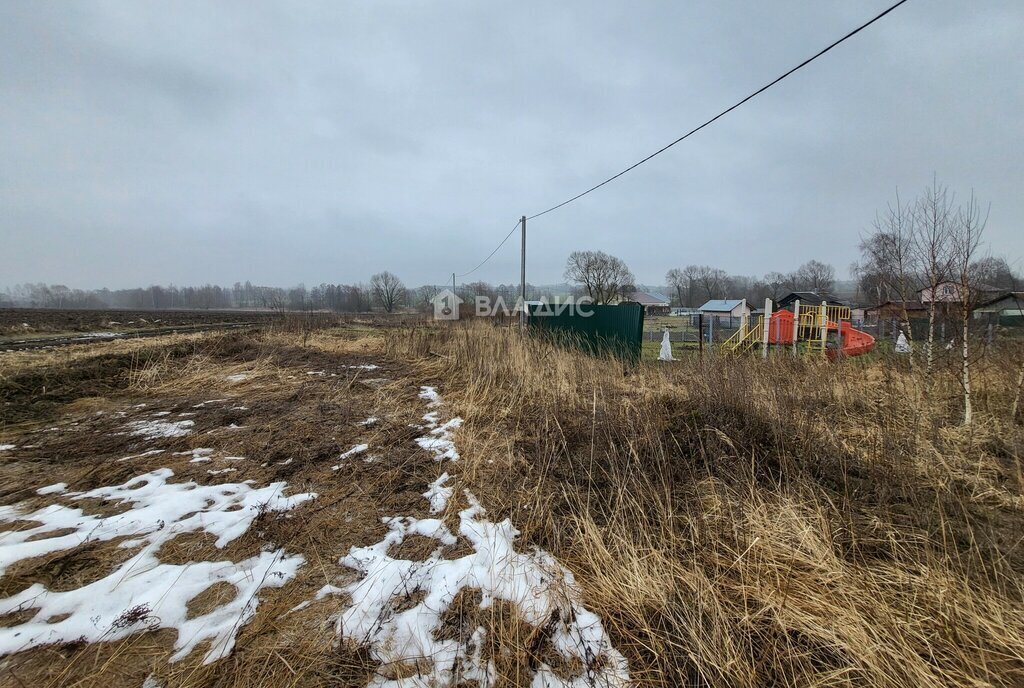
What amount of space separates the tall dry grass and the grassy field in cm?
2

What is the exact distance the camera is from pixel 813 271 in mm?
74688

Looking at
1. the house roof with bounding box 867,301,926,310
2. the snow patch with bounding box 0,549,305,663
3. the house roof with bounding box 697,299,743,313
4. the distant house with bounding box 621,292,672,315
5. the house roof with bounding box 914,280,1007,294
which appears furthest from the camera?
the distant house with bounding box 621,292,672,315

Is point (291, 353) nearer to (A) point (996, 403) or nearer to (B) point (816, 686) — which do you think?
(B) point (816, 686)

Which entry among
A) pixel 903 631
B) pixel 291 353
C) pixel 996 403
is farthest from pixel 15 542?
pixel 996 403

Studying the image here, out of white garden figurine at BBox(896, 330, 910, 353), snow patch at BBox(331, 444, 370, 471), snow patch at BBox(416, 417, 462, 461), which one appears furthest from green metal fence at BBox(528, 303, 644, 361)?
snow patch at BBox(331, 444, 370, 471)

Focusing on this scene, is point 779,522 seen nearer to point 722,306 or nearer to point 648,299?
point 722,306

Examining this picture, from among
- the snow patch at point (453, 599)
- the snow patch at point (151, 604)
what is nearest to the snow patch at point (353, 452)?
the snow patch at point (453, 599)

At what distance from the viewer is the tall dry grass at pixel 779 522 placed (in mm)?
1619

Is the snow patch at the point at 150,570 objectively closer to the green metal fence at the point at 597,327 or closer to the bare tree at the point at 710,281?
the green metal fence at the point at 597,327

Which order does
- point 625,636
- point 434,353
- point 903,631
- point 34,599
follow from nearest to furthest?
point 903,631 < point 625,636 < point 34,599 < point 434,353

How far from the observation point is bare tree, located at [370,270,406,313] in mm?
59562

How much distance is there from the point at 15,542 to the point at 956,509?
6357 mm

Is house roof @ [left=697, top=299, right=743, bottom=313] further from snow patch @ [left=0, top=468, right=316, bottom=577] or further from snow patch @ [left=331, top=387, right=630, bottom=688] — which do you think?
snow patch @ [left=0, top=468, right=316, bottom=577]

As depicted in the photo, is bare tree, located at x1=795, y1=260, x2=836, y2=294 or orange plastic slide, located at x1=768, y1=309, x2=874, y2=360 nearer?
orange plastic slide, located at x1=768, y1=309, x2=874, y2=360
